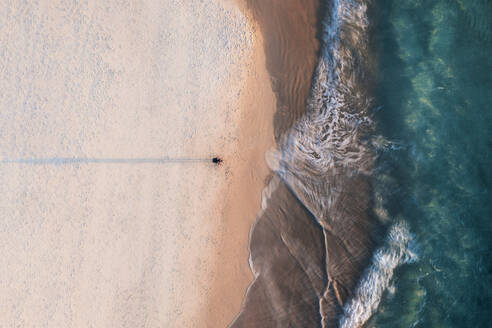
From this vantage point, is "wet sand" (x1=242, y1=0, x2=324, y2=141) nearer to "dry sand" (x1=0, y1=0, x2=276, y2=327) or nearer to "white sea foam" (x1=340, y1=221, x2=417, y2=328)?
"dry sand" (x1=0, y1=0, x2=276, y2=327)

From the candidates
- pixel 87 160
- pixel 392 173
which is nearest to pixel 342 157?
pixel 392 173

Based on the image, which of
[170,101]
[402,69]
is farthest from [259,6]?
[402,69]

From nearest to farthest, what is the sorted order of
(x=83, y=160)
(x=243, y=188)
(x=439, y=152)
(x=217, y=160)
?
(x=83, y=160) → (x=217, y=160) → (x=243, y=188) → (x=439, y=152)

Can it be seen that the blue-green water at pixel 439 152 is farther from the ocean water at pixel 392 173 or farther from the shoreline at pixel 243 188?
the shoreline at pixel 243 188

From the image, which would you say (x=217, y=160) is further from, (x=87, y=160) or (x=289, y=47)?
(x=289, y=47)

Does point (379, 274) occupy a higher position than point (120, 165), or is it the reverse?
point (120, 165)

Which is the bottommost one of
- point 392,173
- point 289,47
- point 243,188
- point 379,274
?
point 379,274
